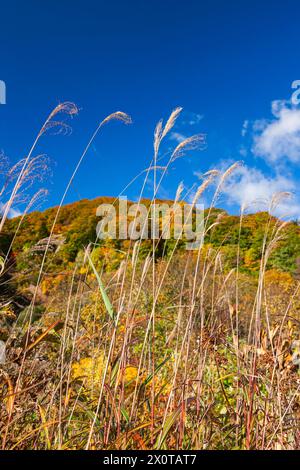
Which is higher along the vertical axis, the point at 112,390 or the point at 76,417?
the point at 112,390

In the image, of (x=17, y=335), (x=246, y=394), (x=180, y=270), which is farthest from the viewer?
(x=180, y=270)

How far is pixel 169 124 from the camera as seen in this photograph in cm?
158

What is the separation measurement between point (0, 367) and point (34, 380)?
0.27m

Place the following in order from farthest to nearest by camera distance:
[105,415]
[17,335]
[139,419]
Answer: [17,335]
[139,419]
[105,415]

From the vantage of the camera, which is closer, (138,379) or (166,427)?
(166,427)

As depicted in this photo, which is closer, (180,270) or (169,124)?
(169,124)

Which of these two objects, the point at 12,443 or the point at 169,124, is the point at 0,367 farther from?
the point at 169,124

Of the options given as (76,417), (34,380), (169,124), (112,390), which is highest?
(169,124)

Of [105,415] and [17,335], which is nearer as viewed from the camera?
[105,415]
